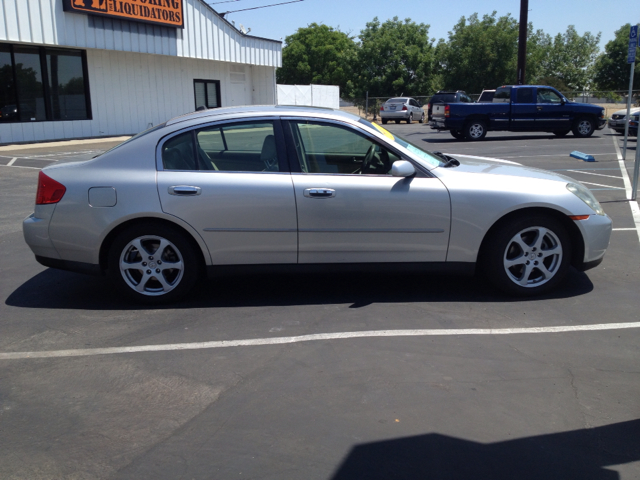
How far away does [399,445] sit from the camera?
9.76 feet

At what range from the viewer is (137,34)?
22.4 meters

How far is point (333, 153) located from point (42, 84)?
60.8ft

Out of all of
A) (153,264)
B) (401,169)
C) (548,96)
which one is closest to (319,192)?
(401,169)

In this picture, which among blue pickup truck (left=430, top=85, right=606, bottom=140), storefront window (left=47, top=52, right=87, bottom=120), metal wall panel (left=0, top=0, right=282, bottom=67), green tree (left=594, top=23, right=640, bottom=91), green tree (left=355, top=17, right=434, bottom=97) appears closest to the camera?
metal wall panel (left=0, top=0, right=282, bottom=67)

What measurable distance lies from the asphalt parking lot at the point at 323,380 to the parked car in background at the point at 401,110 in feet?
102

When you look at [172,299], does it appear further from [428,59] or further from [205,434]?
[428,59]

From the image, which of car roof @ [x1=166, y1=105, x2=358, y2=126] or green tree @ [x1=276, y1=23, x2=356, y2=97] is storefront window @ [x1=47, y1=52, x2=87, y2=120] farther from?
green tree @ [x1=276, y1=23, x2=356, y2=97]

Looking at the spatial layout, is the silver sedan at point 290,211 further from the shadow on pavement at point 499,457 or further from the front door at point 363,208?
the shadow on pavement at point 499,457

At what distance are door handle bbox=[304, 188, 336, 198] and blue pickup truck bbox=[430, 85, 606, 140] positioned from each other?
17670mm

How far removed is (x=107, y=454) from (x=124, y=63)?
905 inches

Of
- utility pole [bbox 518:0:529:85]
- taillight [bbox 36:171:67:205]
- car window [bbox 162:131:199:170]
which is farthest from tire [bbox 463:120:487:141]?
taillight [bbox 36:171:67:205]

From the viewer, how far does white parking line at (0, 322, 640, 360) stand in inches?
164

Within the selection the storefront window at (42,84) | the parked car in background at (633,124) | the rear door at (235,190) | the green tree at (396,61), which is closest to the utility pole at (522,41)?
the parked car in background at (633,124)

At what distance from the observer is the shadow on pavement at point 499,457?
2744 mm
